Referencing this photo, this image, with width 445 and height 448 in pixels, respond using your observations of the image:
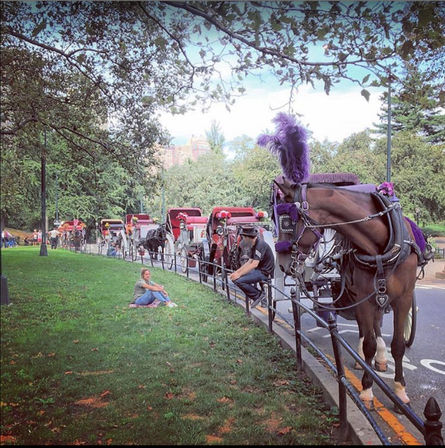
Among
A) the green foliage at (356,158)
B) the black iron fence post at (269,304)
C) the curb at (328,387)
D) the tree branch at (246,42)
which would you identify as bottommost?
the curb at (328,387)

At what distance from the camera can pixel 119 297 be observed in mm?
3287

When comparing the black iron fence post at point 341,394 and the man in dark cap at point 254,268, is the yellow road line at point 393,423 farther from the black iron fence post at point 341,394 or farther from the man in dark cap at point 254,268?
the man in dark cap at point 254,268

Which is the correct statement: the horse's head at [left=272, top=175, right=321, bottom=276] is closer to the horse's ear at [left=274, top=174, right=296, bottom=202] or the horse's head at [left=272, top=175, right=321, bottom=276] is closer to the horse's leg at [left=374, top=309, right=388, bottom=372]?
the horse's ear at [left=274, top=174, right=296, bottom=202]

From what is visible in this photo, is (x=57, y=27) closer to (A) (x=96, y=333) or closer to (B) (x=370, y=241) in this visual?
(A) (x=96, y=333)

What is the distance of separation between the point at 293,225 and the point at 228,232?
702mm

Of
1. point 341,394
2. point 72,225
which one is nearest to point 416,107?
point 341,394

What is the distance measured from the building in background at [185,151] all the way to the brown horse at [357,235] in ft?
1.66

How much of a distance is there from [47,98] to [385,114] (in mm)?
2464

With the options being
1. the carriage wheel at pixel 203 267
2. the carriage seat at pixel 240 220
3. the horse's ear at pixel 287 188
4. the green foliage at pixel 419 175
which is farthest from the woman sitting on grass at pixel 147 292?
the green foliage at pixel 419 175

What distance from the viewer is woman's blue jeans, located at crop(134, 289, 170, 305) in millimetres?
3293

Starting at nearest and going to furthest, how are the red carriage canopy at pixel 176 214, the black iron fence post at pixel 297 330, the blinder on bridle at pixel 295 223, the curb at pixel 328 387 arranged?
the curb at pixel 328 387 < the blinder on bridle at pixel 295 223 < the red carriage canopy at pixel 176 214 < the black iron fence post at pixel 297 330

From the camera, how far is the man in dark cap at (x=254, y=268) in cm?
344

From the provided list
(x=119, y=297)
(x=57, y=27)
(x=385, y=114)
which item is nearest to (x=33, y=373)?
(x=119, y=297)

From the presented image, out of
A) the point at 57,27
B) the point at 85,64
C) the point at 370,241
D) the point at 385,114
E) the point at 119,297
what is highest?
the point at 57,27
